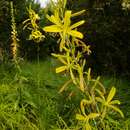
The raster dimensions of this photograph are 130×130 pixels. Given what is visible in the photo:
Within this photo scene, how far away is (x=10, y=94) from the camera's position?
19.4ft

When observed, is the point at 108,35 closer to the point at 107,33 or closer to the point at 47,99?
the point at 107,33

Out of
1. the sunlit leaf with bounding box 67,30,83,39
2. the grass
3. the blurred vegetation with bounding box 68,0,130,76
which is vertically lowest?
the grass

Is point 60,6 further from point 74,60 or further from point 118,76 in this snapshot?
point 118,76

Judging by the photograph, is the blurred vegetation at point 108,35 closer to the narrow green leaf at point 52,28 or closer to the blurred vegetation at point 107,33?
the blurred vegetation at point 107,33

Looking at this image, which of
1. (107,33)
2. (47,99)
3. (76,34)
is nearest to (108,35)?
(107,33)

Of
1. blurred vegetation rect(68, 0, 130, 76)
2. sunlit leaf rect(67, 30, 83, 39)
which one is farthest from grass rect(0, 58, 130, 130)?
sunlit leaf rect(67, 30, 83, 39)

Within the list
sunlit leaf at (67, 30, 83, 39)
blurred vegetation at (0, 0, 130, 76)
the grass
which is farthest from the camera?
blurred vegetation at (0, 0, 130, 76)

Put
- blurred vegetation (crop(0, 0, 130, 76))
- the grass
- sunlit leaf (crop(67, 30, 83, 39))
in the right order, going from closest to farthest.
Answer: sunlit leaf (crop(67, 30, 83, 39))
the grass
blurred vegetation (crop(0, 0, 130, 76))

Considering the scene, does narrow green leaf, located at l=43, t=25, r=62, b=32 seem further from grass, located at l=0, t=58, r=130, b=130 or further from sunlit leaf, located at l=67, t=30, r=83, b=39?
grass, located at l=0, t=58, r=130, b=130

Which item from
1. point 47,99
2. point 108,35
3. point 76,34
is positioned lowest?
point 47,99

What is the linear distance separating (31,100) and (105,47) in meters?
1.78

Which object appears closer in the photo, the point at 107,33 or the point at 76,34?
the point at 76,34

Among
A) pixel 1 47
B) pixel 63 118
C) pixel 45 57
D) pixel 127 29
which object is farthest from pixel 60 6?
pixel 45 57

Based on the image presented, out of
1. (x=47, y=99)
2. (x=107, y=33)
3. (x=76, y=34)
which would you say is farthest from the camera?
(x=107, y=33)
